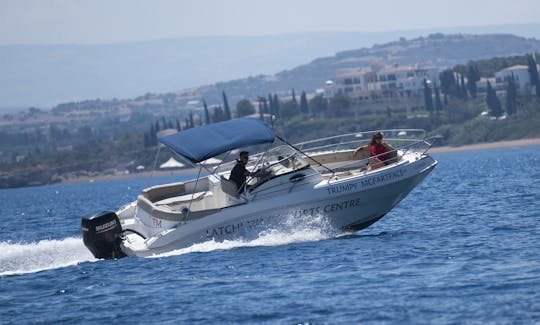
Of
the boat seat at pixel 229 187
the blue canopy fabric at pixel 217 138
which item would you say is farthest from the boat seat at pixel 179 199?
the blue canopy fabric at pixel 217 138

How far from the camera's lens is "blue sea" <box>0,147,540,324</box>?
18.5 meters

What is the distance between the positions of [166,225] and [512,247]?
25.2ft

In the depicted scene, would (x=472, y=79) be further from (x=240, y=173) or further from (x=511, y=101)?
(x=240, y=173)

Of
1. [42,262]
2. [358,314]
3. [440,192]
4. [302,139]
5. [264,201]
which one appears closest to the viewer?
[358,314]

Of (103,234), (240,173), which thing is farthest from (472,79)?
(103,234)

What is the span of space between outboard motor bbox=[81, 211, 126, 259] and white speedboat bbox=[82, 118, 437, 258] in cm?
2

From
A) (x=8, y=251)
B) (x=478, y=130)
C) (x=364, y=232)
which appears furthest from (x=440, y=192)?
(x=478, y=130)

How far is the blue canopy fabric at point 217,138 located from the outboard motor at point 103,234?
2.22m

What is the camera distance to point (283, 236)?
26.1m

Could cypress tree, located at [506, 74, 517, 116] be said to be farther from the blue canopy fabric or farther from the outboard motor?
the outboard motor

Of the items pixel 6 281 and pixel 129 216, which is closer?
pixel 6 281

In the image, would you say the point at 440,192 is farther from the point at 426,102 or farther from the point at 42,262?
the point at 426,102

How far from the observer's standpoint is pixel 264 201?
25.7 m

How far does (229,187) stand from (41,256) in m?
5.41
